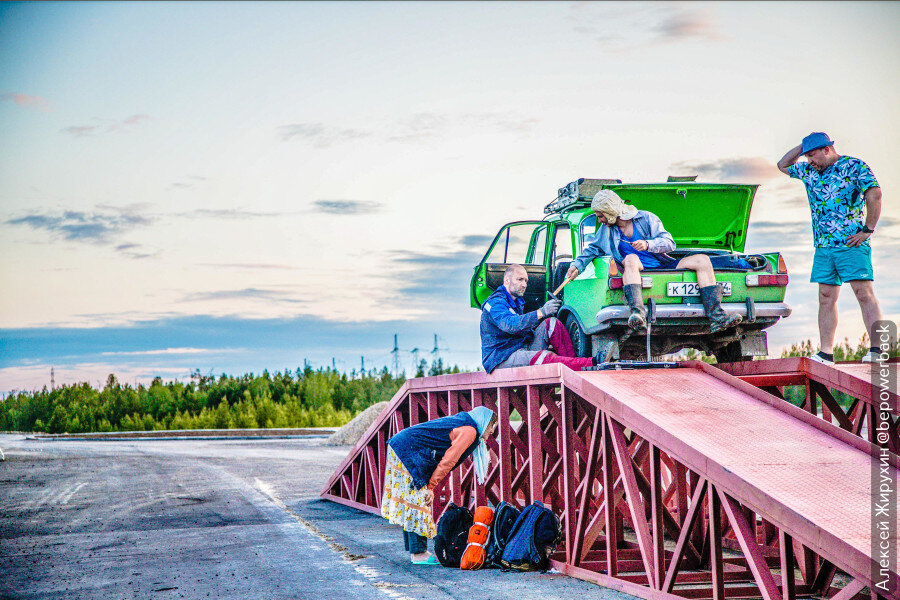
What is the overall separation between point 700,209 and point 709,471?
6235 mm

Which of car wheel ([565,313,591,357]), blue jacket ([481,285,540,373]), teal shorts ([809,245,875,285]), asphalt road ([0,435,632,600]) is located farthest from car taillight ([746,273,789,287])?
asphalt road ([0,435,632,600])

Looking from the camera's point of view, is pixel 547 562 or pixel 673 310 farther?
pixel 673 310

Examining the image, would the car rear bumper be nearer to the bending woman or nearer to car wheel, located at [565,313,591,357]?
car wheel, located at [565,313,591,357]

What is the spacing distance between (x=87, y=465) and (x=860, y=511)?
1812 cm

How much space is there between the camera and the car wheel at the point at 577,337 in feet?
33.2

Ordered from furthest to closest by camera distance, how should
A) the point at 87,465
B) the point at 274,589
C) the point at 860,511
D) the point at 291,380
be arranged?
the point at 291,380, the point at 87,465, the point at 274,589, the point at 860,511

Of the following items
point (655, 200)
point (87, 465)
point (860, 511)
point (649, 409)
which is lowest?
point (87, 465)

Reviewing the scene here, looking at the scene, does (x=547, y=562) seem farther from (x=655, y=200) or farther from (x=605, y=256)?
(x=655, y=200)

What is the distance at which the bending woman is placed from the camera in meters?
8.45

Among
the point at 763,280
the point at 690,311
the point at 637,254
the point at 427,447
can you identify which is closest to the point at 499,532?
the point at 427,447

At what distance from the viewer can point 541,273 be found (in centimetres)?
1184

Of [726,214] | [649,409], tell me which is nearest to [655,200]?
[726,214]

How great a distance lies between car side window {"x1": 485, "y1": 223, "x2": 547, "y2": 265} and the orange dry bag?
4.40 meters

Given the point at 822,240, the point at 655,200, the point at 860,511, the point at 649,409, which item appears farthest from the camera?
the point at 655,200
